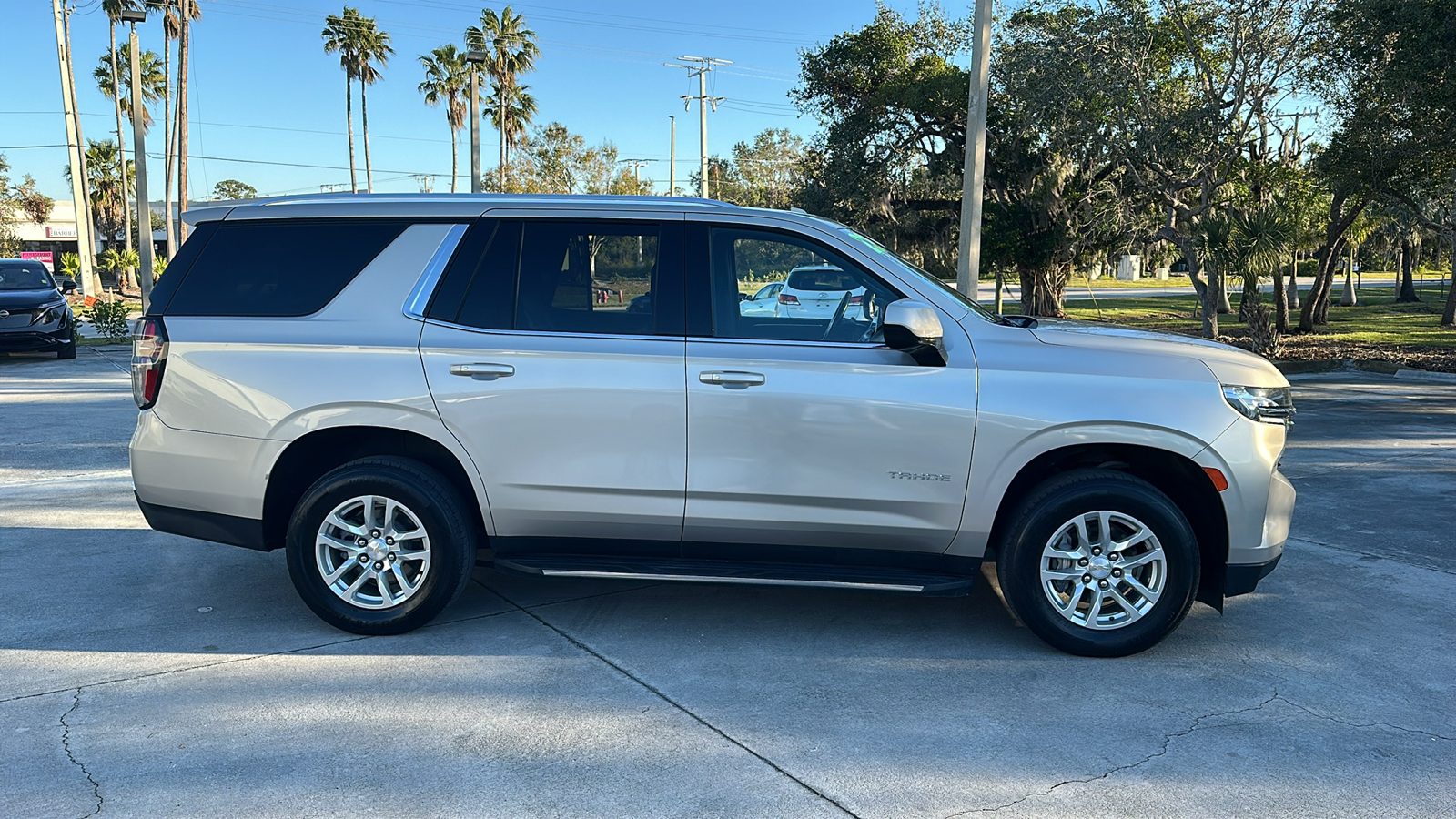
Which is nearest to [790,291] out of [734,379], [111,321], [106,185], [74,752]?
[734,379]

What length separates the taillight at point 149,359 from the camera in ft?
15.5

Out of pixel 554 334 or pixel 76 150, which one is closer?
pixel 554 334

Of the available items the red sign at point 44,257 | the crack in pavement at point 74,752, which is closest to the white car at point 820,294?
the crack in pavement at point 74,752

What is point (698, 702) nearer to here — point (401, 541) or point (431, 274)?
point (401, 541)

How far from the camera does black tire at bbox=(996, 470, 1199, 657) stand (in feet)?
14.4

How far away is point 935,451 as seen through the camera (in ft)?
14.5

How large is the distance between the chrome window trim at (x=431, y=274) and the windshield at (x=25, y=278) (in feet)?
51.2

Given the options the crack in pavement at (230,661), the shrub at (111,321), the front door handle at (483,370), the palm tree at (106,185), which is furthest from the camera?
the palm tree at (106,185)

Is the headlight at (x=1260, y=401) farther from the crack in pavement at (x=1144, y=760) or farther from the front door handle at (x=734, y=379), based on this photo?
the front door handle at (x=734, y=379)

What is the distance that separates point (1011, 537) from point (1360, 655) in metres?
1.66

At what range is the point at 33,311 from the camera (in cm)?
1606

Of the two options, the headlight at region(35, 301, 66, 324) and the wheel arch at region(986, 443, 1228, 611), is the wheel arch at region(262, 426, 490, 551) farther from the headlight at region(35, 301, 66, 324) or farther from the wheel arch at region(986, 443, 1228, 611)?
the headlight at region(35, 301, 66, 324)

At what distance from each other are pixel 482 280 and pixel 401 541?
1.23 metres

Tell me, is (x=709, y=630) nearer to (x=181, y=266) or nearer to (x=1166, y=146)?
(x=181, y=266)
